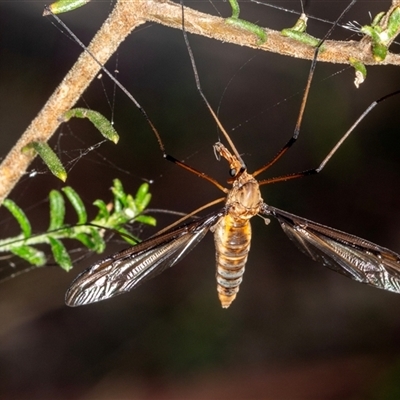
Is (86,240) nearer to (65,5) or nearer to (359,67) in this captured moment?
(65,5)

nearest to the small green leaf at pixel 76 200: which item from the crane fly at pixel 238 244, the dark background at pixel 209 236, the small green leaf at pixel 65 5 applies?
the crane fly at pixel 238 244

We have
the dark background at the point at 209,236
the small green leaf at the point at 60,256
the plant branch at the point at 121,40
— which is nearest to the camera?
the plant branch at the point at 121,40

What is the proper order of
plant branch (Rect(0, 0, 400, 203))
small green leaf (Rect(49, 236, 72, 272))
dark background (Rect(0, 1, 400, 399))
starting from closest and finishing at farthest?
plant branch (Rect(0, 0, 400, 203))
small green leaf (Rect(49, 236, 72, 272))
dark background (Rect(0, 1, 400, 399))

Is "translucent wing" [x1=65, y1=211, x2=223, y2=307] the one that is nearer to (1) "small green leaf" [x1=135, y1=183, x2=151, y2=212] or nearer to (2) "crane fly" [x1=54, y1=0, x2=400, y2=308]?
(2) "crane fly" [x1=54, y1=0, x2=400, y2=308]

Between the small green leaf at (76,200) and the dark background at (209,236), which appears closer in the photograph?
the small green leaf at (76,200)

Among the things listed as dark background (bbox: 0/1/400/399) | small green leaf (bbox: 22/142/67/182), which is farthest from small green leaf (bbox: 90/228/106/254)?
dark background (bbox: 0/1/400/399)

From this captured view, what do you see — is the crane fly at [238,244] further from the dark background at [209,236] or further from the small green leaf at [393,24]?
the dark background at [209,236]
